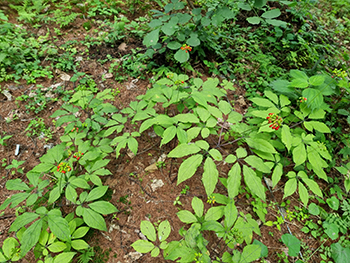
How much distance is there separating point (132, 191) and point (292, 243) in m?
1.86

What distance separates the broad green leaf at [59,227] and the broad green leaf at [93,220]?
0.55 feet

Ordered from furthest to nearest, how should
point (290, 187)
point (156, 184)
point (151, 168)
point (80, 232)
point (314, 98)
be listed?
point (151, 168)
point (156, 184)
point (314, 98)
point (290, 187)
point (80, 232)

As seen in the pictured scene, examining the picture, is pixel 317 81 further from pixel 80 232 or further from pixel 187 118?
pixel 80 232

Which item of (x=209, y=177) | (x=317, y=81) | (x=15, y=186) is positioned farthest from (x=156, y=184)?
(x=317, y=81)

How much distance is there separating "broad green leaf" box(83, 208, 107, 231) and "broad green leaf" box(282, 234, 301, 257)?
6.09 ft

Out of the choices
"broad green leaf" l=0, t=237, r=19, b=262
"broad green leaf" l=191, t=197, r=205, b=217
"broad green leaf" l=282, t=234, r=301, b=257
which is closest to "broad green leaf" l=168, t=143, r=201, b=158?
"broad green leaf" l=191, t=197, r=205, b=217

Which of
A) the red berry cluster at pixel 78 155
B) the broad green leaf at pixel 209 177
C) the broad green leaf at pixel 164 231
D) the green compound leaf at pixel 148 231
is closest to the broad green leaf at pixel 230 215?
the broad green leaf at pixel 209 177

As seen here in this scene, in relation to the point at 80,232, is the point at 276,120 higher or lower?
higher

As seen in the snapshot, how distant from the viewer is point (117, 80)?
11.5 feet

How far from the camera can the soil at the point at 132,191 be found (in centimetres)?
199

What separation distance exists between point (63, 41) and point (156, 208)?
13.4 feet

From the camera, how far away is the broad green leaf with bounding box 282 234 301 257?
6.09 ft

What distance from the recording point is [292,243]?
1.92 metres

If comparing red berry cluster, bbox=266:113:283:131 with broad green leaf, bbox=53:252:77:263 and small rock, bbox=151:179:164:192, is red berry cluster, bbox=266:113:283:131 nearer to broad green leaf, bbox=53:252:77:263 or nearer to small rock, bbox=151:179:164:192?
small rock, bbox=151:179:164:192
